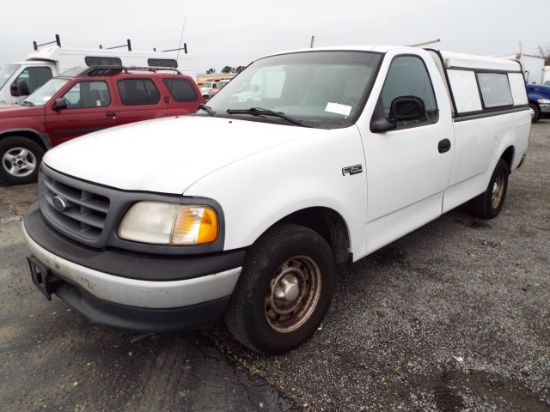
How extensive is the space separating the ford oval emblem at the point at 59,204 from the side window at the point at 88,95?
5490mm

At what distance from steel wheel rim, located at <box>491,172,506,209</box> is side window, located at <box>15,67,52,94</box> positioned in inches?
388

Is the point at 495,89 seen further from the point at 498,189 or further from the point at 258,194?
the point at 258,194

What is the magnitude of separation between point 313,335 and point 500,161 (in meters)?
3.33

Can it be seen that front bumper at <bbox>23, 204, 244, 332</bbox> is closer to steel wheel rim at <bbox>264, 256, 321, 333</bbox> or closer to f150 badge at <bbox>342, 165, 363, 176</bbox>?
steel wheel rim at <bbox>264, 256, 321, 333</bbox>

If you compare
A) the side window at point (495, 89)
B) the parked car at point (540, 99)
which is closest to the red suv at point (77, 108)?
the side window at point (495, 89)

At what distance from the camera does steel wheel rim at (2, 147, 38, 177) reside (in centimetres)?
659

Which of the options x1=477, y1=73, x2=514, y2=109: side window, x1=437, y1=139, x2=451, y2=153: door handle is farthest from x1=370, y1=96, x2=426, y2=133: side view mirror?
x1=477, y1=73, x2=514, y2=109: side window

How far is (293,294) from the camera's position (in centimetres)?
240

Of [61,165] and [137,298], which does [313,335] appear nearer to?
[137,298]

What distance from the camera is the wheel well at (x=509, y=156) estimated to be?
4.80 m

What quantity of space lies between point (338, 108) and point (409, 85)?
0.78m

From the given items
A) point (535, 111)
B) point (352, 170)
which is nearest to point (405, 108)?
point (352, 170)

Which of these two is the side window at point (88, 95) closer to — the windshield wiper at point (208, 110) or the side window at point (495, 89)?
the windshield wiper at point (208, 110)

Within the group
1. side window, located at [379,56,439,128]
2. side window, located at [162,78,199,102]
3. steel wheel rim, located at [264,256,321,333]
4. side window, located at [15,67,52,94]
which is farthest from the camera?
side window, located at [15,67,52,94]
